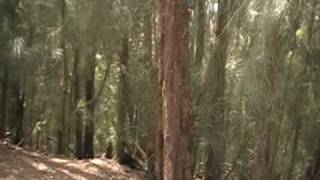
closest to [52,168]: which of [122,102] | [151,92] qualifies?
[151,92]

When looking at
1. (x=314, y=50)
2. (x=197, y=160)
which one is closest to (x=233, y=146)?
(x=197, y=160)

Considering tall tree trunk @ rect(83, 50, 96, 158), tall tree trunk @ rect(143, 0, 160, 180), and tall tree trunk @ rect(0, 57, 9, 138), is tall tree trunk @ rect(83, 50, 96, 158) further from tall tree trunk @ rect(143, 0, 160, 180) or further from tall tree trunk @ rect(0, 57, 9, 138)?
tall tree trunk @ rect(143, 0, 160, 180)

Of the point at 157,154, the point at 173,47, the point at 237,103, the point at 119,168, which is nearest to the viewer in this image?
the point at 173,47

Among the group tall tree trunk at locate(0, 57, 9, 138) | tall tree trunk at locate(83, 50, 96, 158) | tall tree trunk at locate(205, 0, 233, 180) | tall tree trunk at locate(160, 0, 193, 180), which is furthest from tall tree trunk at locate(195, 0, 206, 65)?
tall tree trunk at locate(83, 50, 96, 158)

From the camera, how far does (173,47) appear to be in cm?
825

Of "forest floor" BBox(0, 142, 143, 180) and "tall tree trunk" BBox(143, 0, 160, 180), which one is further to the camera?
"tall tree trunk" BBox(143, 0, 160, 180)

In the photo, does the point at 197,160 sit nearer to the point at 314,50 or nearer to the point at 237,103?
the point at 237,103

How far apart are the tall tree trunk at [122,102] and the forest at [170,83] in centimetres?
3

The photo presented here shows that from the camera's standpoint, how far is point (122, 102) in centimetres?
1370

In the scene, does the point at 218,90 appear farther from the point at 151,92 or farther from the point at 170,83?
the point at 170,83

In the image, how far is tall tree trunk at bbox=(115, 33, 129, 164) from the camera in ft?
44.0

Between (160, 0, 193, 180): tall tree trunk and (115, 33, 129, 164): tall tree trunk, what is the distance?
4.88 metres

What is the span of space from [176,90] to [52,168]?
427cm

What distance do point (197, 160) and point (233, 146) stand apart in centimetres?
273
